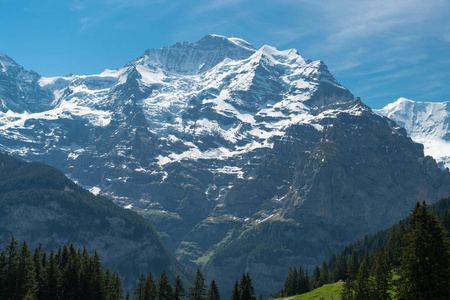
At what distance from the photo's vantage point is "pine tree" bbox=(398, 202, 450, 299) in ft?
220

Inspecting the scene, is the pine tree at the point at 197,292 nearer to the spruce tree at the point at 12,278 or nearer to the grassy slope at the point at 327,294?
the grassy slope at the point at 327,294

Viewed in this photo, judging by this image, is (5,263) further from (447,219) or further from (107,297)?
(447,219)

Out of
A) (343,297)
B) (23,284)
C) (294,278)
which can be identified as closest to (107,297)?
(23,284)

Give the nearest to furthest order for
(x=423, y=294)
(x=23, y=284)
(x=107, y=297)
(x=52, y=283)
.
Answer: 1. (x=423, y=294)
2. (x=23, y=284)
3. (x=52, y=283)
4. (x=107, y=297)

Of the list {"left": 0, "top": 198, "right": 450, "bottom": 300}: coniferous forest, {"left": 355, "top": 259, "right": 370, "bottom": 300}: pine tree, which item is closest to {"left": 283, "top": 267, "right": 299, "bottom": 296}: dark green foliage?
{"left": 0, "top": 198, "right": 450, "bottom": 300}: coniferous forest

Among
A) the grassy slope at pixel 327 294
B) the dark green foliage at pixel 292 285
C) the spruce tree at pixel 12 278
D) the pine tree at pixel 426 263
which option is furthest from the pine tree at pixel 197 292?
the pine tree at pixel 426 263

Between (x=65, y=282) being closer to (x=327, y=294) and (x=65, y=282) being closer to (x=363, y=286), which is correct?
(x=327, y=294)

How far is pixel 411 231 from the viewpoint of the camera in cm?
7000

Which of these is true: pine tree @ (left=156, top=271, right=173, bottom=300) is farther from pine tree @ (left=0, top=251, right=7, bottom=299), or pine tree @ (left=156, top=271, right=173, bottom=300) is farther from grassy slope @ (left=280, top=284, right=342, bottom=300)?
pine tree @ (left=0, top=251, right=7, bottom=299)

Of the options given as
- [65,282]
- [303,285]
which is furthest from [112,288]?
[303,285]

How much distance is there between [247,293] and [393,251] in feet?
170

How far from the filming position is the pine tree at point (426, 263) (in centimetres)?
6700

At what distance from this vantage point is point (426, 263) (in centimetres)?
6812

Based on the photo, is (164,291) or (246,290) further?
(164,291)
